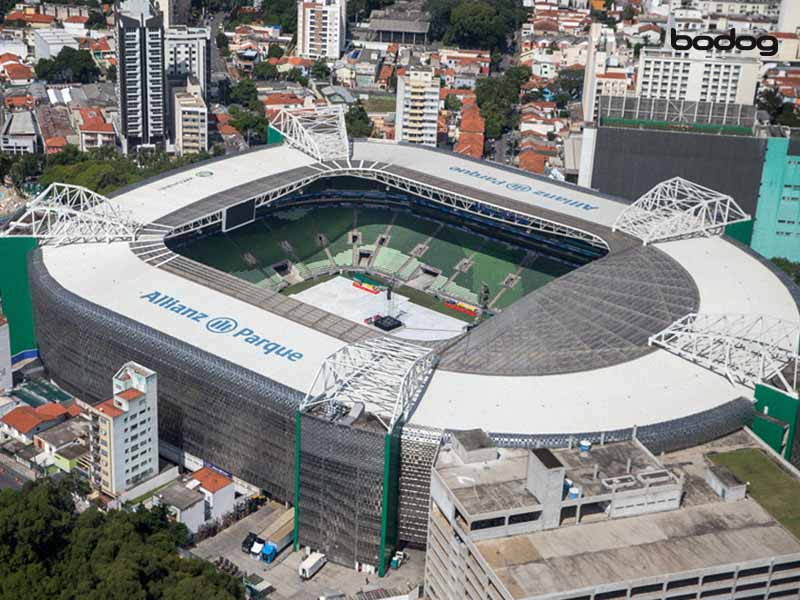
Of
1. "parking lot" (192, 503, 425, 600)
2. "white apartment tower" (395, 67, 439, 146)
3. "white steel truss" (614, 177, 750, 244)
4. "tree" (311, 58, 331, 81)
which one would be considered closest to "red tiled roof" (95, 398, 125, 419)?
"parking lot" (192, 503, 425, 600)

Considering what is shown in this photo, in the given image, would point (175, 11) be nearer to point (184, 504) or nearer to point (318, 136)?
point (318, 136)

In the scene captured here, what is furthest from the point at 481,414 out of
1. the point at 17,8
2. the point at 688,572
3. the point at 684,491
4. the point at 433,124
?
the point at 17,8

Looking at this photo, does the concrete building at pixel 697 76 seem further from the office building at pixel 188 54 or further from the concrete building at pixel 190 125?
the office building at pixel 188 54

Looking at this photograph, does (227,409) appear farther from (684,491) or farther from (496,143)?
(496,143)

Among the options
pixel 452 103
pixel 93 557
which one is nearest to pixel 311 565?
pixel 93 557

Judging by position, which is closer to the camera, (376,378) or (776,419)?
(376,378)

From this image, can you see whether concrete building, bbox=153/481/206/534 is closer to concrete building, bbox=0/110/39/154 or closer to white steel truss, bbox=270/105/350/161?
white steel truss, bbox=270/105/350/161
